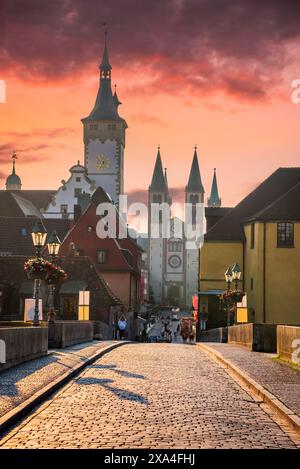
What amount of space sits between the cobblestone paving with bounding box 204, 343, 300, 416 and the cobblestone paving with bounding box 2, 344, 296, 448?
0.55 m

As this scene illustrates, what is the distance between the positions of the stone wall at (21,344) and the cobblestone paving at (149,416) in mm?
1627

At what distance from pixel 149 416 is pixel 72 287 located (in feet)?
145

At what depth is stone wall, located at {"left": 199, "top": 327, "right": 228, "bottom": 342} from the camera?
44469mm

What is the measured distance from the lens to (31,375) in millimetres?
17125

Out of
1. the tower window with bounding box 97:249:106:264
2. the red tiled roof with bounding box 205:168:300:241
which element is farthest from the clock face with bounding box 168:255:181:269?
the red tiled roof with bounding box 205:168:300:241

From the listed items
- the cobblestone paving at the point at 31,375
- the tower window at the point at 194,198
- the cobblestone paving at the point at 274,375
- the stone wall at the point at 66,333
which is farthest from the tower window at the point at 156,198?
the cobblestone paving at the point at 31,375

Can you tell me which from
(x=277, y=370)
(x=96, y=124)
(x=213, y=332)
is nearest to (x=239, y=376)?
(x=277, y=370)

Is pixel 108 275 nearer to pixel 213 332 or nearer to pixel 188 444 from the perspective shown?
pixel 213 332

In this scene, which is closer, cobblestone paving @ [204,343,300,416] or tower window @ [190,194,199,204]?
cobblestone paving @ [204,343,300,416]

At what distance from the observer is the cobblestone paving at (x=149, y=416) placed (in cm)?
991

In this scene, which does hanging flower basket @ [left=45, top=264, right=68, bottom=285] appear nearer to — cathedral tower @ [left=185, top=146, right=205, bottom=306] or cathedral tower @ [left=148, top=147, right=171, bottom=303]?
cathedral tower @ [left=148, top=147, right=171, bottom=303]

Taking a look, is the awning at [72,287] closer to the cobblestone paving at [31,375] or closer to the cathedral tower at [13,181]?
the cobblestone paving at [31,375]

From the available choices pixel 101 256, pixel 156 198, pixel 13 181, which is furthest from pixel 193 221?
pixel 101 256

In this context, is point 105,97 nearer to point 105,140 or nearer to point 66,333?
point 105,140
